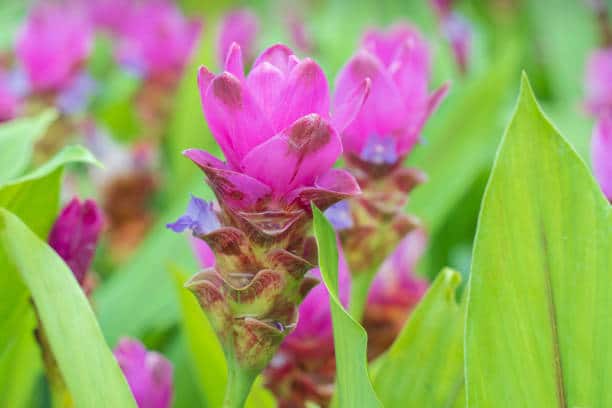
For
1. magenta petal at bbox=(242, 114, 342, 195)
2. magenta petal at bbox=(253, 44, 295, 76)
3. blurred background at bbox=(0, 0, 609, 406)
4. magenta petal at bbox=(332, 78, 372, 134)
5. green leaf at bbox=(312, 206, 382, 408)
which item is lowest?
blurred background at bbox=(0, 0, 609, 406)

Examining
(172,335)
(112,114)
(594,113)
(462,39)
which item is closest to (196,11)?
(112,114)

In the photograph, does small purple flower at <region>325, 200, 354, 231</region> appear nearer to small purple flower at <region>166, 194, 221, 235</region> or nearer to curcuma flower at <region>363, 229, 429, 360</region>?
small purple flower at <region>166, 194, 221, 235</region>

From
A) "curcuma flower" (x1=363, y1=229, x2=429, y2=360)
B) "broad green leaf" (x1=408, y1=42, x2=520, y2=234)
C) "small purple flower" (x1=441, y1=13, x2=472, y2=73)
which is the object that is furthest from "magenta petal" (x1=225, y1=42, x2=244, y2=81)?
"small purple flower" (x1=441, y1=13, x2=472, y2=73)

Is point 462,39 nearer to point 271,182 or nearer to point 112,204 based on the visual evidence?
point 112,204

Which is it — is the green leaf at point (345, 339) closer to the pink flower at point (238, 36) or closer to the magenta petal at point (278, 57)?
the magenta petal at point (278, 57)

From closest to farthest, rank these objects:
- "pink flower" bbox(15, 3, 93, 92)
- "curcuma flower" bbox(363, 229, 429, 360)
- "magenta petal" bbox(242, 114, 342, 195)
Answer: "magenta petal" bbox(242, 114, 342, 195)
"curcuma flower" bbox(363, 229, 429, 360)
"pink flower" bbox(15, 3, 93, 92)

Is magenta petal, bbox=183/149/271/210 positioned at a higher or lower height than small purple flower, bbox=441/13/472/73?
lower
